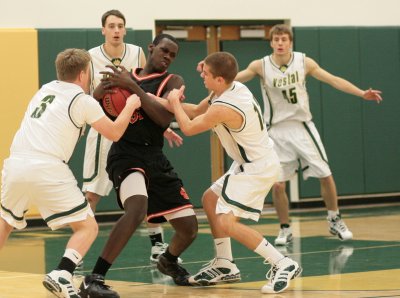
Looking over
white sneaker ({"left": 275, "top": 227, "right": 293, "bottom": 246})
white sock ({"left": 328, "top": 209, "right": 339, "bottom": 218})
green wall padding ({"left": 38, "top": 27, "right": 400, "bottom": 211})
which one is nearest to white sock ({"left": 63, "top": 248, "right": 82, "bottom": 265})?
white sneaker ({"left": 275, "top": 227, "right": 293, "bottom": 246})

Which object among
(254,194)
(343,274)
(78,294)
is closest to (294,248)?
(343,274)

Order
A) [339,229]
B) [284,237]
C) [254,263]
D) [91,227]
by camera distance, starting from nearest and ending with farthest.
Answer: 1. [91,227]
2. [254,263]
3. [284,237]
4. [339,229]

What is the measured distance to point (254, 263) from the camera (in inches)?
341

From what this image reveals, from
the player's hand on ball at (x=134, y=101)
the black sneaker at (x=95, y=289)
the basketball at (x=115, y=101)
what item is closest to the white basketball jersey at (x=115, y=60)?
the basketball at (x=115, y=101)

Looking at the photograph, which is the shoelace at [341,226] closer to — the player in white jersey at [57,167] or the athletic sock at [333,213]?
the athletic sock at [333,213]

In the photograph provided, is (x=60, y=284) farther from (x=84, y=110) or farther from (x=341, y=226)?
(x=341, y=226)

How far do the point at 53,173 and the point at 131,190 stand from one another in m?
0.74

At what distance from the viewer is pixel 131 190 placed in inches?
278

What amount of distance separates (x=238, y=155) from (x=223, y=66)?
0.65 meters

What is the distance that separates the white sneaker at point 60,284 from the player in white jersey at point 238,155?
1261 millimetres

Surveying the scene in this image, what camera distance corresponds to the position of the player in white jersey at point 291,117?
10.5 meters

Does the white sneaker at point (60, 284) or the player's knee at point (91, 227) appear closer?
the white sneaker at point (60, 284)

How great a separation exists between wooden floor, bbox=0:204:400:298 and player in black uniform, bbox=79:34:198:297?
0.47 meters

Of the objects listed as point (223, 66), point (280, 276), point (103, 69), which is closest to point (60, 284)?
point (280, 276)
